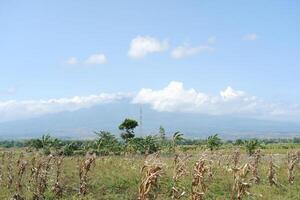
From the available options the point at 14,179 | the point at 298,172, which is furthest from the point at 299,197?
the point at 14,179

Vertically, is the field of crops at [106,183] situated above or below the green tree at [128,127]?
below

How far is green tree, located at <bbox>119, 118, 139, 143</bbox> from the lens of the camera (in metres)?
53.0

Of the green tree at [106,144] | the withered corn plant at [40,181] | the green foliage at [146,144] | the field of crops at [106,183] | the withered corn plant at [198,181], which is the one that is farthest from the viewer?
Answer: the green foliage at [146,144]

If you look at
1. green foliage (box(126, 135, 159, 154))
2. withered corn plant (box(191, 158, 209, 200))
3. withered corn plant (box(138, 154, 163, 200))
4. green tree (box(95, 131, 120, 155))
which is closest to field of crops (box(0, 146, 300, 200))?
withered corn plant (box(191, 158, 209, 200))

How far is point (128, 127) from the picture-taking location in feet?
176

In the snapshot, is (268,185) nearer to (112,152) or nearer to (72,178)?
(72,178)

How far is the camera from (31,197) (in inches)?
581

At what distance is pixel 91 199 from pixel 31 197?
1.87m

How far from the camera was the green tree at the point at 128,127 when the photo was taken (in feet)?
174

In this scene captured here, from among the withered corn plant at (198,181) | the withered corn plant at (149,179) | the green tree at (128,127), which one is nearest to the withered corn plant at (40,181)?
the withered corn plant at (198,181)

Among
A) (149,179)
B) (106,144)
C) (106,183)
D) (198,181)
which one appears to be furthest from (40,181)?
(106,144)

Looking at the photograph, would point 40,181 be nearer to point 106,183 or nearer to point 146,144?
point 106,183

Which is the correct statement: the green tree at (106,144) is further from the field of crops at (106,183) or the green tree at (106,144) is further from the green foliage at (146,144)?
the field of crops at (106,183)

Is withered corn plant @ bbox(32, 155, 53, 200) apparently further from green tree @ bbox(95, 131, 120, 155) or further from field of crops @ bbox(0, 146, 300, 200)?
green tree @ bbox(95, 131, 120, 155)
